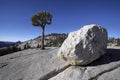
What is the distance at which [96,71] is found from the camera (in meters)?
9.43

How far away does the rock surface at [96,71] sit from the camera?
9.02 m

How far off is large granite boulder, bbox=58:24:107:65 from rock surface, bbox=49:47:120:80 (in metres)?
0.44

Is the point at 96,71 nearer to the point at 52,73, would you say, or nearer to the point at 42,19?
the point at 52,73

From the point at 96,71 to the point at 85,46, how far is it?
1.87 m

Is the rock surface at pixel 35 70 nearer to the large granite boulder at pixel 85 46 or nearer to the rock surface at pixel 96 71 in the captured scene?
the rock surface at pixel 96 71

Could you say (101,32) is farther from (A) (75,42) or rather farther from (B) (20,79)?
(B) (20,79)

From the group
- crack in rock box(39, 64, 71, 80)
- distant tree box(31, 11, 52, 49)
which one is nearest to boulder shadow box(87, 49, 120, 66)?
crack in rock box(39, 64, 71, 80)

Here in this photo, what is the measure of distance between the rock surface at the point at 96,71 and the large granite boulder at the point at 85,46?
44 cm

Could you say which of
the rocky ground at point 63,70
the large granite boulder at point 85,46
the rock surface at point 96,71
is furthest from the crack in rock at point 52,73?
the large granite boulder at point 85,46

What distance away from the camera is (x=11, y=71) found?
12531 mm

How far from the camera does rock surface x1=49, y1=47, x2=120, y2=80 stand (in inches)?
355

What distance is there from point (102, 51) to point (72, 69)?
2660 mm

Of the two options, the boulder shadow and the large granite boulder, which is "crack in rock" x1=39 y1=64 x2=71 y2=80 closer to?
the large granite boulder

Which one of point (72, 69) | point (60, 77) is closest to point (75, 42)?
point (72, 69)
